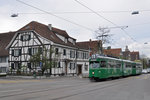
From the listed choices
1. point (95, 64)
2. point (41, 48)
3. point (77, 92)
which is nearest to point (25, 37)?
point (41, 48)

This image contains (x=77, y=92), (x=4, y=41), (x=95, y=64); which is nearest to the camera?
(x=77, y=92)

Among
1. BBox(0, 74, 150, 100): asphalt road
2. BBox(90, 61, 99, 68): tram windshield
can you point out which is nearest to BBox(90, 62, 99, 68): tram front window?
BBox(90, 61, 99, 68): tram windshield

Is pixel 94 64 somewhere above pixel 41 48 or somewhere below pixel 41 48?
below

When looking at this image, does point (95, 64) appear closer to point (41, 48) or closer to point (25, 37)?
point (41, 48)

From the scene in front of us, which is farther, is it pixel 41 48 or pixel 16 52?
pixel 16 52

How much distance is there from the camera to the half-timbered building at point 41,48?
1512 inches

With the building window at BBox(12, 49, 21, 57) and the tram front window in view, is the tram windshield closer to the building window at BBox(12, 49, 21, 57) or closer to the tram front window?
the tram front window

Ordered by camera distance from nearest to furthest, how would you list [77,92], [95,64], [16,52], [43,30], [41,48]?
[77,92]
[95,64]
[41,48]
[43,30]
[16,52]

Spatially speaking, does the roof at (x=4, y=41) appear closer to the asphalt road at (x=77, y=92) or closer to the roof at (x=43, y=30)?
the roof at (x=43, y=30)

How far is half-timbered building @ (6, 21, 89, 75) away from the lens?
38.4m

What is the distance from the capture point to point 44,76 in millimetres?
35125

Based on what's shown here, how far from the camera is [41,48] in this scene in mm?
36812

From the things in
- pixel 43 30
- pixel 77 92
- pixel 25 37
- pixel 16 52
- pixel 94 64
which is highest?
pixel 43 30

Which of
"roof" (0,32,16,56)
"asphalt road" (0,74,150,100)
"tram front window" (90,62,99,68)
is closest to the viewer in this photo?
"asphalt road" (0,74,150,100)
